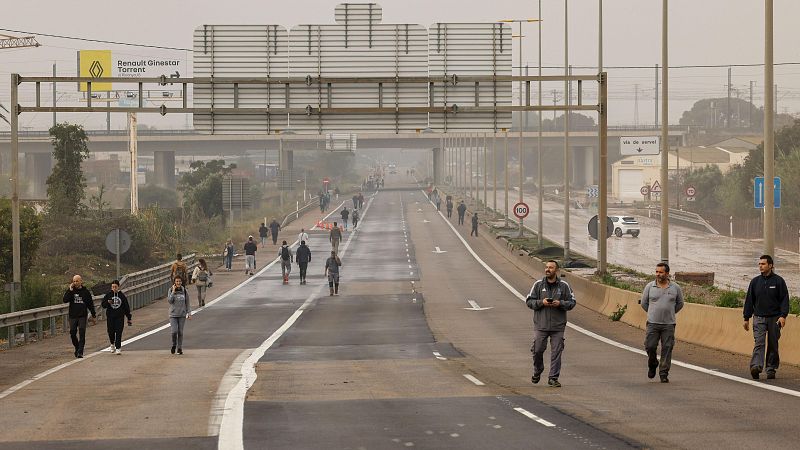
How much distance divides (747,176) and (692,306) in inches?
3286

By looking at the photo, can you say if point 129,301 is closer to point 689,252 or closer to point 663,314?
point 663,314

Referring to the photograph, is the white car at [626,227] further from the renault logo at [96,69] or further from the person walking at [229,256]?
the renault logo at [96,69]

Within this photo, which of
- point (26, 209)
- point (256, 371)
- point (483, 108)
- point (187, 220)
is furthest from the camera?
point (187, 220)

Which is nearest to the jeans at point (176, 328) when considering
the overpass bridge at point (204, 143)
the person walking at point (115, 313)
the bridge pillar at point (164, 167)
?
the person walking at point (115, 313)

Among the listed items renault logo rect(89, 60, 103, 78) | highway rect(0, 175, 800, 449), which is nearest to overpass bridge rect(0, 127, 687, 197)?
renault logo rect(89, 60, 103, 78)

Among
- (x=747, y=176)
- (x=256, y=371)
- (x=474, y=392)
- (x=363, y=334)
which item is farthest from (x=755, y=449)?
(x=747, y=176)

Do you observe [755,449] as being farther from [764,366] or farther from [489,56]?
[489,56]

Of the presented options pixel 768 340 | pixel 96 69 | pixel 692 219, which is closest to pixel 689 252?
→ pixel 692 219

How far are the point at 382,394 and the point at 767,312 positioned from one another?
5599mm

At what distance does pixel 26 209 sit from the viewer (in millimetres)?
47812

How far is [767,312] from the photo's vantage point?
18672 mm

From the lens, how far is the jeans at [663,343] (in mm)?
18766

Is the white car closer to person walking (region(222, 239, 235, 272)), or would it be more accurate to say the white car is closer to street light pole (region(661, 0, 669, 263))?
person walking (region(222, 239, 235, 272))

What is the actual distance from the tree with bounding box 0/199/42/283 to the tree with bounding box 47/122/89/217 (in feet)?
62.0
